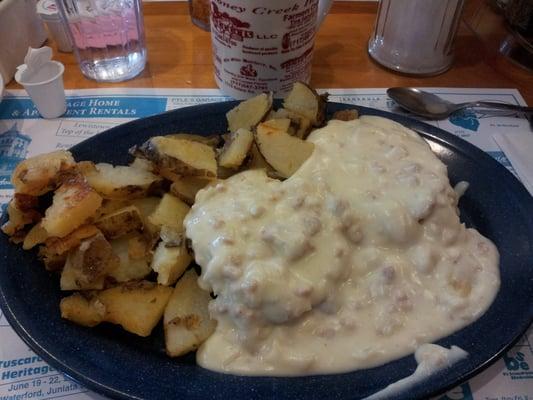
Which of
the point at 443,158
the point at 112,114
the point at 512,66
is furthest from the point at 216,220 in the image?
the point at 512,66

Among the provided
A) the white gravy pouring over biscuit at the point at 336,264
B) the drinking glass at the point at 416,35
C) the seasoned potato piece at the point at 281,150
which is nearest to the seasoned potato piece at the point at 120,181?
the white gravy pouring over biscuit at the point at 336,264

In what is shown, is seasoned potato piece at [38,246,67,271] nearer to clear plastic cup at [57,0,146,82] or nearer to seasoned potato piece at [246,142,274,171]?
seasoned potato piece at [246,142,274,171]

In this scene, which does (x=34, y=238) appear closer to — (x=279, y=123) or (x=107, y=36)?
(x=279, y=123)

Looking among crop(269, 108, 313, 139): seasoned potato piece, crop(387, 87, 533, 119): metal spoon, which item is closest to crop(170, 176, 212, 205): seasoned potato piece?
crop(269, 108, 313, 139): seasoned potato piece

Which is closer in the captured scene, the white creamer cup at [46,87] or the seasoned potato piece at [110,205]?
the seasoned potato piece at [110,205]

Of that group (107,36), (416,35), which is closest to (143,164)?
(107,36)

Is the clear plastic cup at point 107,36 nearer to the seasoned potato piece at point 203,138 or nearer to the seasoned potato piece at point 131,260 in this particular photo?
the seasoned potato piece at point 203,138
